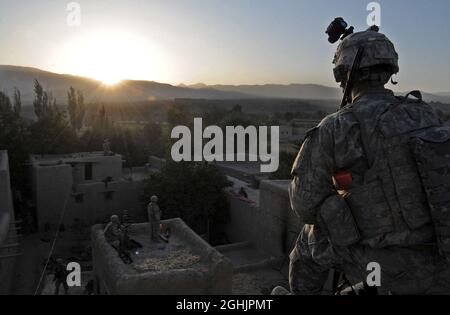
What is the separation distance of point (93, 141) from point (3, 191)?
54.4 feet

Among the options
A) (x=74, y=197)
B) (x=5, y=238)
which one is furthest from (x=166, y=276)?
(x=74, y=197)

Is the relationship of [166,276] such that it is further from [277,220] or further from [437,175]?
[277,220]

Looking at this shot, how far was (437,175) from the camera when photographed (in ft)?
7.29

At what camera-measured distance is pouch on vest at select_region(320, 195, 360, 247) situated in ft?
7.95

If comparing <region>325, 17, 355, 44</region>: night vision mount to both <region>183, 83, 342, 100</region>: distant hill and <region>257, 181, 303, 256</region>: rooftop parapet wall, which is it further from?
<region>183, 83, 342, 100</region>: distant hill

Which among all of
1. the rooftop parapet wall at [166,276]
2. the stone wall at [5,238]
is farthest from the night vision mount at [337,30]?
the stone wall at [5,238]

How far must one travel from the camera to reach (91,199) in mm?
17969

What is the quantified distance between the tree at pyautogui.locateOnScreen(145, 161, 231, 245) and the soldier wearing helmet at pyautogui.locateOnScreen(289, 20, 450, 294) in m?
14.2

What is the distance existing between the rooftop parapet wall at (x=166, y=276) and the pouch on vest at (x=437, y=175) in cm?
539

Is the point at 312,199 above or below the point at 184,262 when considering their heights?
above

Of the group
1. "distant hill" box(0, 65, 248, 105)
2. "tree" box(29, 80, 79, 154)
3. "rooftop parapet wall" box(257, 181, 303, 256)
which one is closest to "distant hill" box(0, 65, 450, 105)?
"distant hill" box(0, 65, 248, 105)
